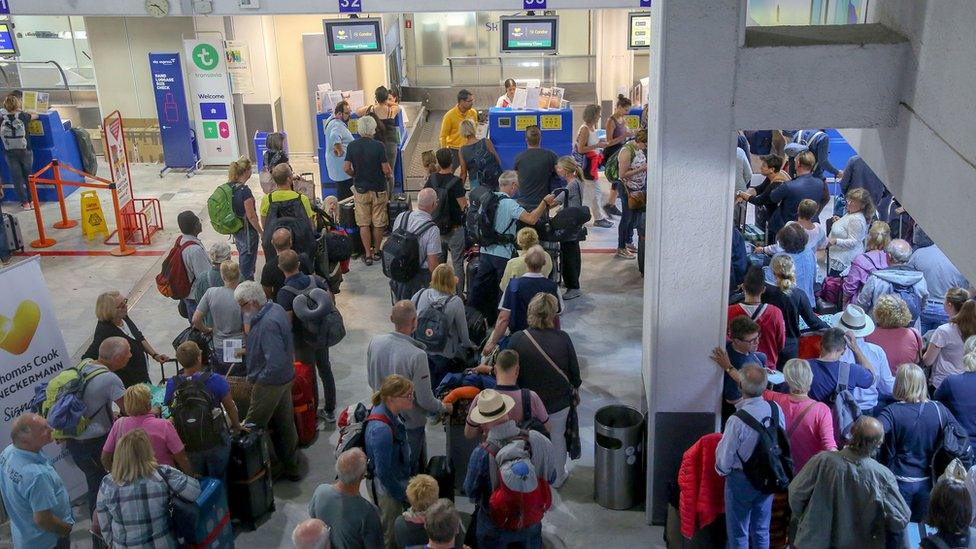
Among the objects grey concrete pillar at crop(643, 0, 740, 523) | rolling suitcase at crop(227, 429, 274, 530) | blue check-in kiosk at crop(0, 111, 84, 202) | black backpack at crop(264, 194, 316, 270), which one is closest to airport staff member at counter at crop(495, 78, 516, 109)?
black backpack at crop(264, 194, 316, 270)

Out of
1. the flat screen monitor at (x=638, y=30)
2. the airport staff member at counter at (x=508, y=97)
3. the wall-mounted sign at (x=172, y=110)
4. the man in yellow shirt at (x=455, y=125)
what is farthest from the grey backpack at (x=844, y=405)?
the wall-mounted sign at (x=172, y=110)

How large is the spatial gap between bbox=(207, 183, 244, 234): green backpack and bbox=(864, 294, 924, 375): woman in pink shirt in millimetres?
5840

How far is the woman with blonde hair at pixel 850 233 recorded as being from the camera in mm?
8680

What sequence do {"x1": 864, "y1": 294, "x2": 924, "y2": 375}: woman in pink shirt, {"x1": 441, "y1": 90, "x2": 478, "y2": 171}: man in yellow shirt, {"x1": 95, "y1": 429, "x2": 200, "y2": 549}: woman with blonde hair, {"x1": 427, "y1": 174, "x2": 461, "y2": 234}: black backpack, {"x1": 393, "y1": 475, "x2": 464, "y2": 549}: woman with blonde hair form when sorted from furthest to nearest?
{"x1": 441, "y1": 90, "x2": 478, "y2": 171}: man in yellow shirt → {"x1": 427, "y1": 174, "x2": 461, "y2": 234}: black backpack → {"x1": 864, "y1": 294, "x2": 924, "y2": 375}: woman in pink shirt → {"x1": 95, "y1": 429, "x2": 200, "y2": 549}: woman with blonde hair → {"x1": 393, "y1": 475, "x2": 464, "y2": 549}: woman with blonde hair

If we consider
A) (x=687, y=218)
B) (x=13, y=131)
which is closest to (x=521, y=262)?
(x=687, y=218)

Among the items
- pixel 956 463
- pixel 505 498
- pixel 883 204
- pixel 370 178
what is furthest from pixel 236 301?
pixel 883 204

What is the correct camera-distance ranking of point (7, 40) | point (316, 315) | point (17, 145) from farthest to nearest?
point (7, 40)
point (17, 145)
point (316, 315)

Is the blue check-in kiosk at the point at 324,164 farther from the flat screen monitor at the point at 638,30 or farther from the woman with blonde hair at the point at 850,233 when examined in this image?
the woman with blonde hair at the point at 850,233

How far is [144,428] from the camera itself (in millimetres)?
5609

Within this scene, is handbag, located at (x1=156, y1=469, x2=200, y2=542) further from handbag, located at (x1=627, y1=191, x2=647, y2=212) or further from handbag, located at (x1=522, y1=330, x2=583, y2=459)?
handbag, located at (x1=627, y1=191, x2=647, y2=212)

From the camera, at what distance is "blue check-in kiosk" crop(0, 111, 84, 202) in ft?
45.3

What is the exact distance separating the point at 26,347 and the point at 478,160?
5.45m

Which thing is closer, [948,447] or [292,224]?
[948,447]

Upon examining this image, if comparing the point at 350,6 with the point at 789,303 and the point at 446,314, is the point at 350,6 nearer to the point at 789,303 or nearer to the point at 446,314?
the point at 446,314
